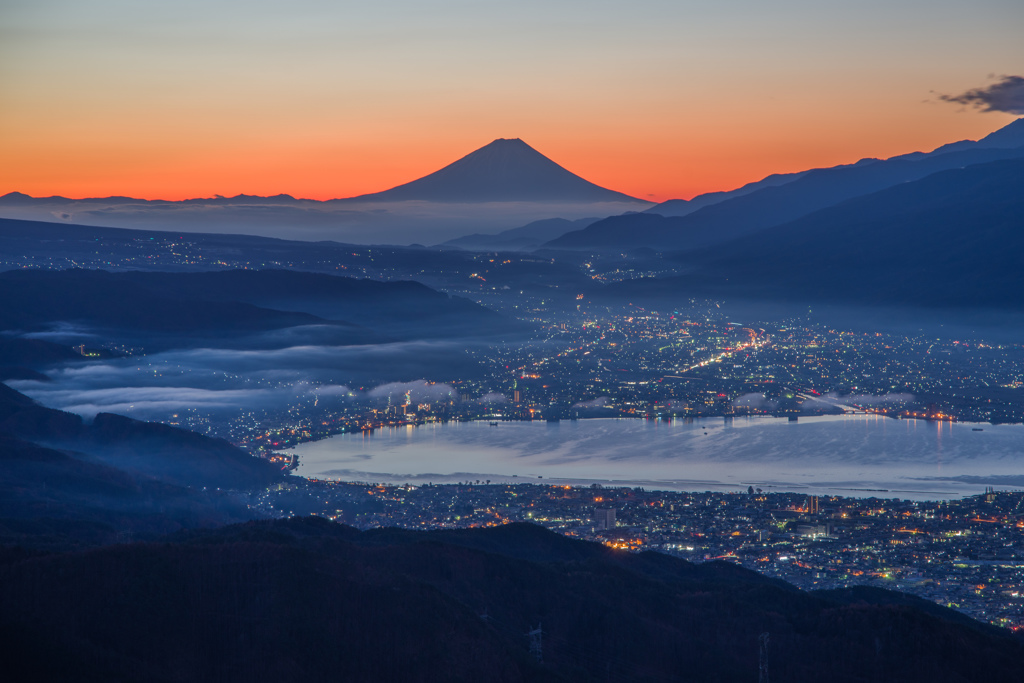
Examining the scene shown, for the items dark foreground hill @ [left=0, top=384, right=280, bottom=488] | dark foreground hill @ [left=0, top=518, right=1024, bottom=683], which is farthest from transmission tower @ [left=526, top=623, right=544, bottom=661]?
dark foreground hill @ [left=0, top=384, right=280, bottom=488]

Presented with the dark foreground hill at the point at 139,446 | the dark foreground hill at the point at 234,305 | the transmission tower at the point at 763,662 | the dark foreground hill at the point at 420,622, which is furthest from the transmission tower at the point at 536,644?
the dark foreground hill at the point at 234,305

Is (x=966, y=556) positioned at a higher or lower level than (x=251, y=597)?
lower

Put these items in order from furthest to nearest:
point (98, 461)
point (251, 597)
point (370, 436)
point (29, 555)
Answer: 1. point (370, 436)
2. point (98, 461)
3. point (29, 555)
4. point (251, 597)

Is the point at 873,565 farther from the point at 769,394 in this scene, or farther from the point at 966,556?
the point at 769,394

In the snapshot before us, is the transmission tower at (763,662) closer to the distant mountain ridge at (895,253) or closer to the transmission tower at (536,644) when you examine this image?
the transmission tower at (536,644)

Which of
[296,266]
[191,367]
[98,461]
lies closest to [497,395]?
[191,367]

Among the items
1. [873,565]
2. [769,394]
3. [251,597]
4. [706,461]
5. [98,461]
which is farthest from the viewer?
[769,394]

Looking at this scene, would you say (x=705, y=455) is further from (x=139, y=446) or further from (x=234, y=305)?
(x=234, y=305)
